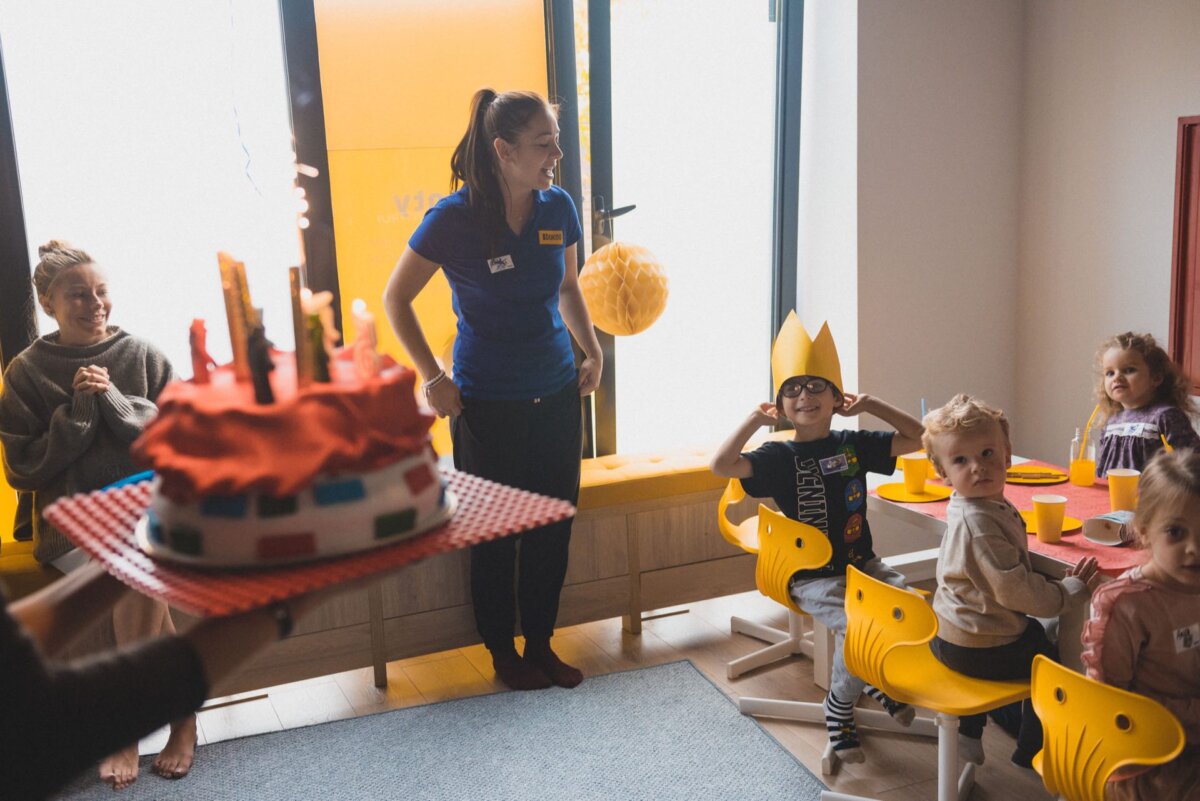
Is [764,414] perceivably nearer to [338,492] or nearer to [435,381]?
[435,381]

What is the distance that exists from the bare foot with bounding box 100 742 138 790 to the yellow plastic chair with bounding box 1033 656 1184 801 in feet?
6.86

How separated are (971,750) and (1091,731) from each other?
870 mm

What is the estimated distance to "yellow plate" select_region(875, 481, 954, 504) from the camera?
2461mm

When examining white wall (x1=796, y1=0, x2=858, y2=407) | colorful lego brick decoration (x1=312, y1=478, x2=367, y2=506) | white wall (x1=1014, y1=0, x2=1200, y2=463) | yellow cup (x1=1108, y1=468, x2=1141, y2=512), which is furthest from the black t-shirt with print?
colorful lego brick decoration (x1=312, y1=478, x2=367, y2=506)

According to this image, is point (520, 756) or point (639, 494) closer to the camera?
point (520, 756)

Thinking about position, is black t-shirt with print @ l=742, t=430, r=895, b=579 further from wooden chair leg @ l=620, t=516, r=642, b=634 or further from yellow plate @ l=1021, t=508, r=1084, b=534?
wooden chair leg @ l=620, t=516, r=642, b=634

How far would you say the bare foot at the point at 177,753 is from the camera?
255 cm

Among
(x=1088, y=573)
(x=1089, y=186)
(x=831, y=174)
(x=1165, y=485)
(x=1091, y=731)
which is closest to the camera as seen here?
(x=1091, y=731)

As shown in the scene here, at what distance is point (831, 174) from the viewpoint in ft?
12.1

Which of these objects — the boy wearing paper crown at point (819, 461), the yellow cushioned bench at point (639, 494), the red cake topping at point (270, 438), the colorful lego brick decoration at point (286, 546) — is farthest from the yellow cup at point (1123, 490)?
the colorful lego brick decoration at point (286, 546)

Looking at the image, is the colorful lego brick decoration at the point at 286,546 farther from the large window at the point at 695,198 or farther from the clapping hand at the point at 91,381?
the large window at the point at 695,198

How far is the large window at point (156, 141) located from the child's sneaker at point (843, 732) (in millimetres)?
1793

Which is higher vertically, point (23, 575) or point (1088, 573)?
point (1088, 573)

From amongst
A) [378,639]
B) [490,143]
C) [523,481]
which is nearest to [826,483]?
[523,481]
